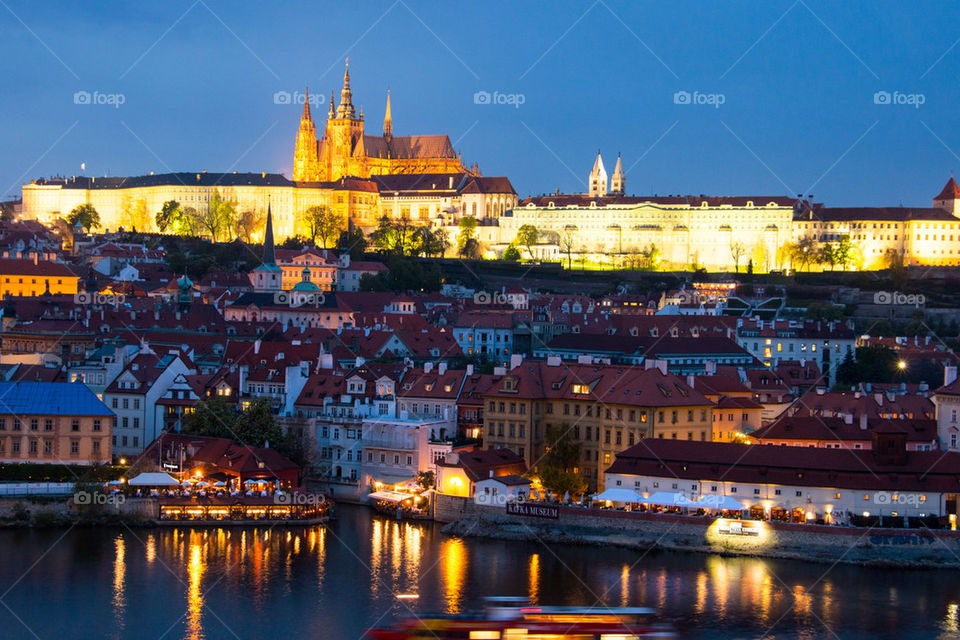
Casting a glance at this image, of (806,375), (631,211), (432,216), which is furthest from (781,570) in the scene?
(432,216)

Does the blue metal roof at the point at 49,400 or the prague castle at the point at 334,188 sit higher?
the prague castle at the point at 334,188

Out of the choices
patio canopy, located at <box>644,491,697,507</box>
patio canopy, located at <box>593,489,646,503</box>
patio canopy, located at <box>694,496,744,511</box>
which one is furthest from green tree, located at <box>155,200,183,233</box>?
patio canopy, located at <box>694,496,744,511</box>

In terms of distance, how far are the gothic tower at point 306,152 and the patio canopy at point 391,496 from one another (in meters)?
94.6

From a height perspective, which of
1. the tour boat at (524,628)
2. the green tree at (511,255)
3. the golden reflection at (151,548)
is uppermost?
the green tree at (511,255)

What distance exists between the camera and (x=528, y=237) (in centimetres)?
10662

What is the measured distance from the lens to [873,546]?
28.5 m

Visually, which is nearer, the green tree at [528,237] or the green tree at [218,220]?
the green tree at [528,237]

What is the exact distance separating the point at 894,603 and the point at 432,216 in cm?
9441

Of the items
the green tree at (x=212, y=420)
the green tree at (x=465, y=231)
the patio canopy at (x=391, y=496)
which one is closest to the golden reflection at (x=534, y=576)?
the patio canopy at (x=391, y=496)

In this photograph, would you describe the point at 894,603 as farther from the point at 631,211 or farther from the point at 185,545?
the point at 631,211

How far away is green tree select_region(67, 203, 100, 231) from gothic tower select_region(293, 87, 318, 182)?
57.2 ft

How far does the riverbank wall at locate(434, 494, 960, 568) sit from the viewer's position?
2844 cm

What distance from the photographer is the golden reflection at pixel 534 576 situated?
25294 millimetres

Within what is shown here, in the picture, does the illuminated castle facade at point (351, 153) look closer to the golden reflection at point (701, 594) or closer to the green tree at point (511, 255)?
the green tree at point (511, 255)
